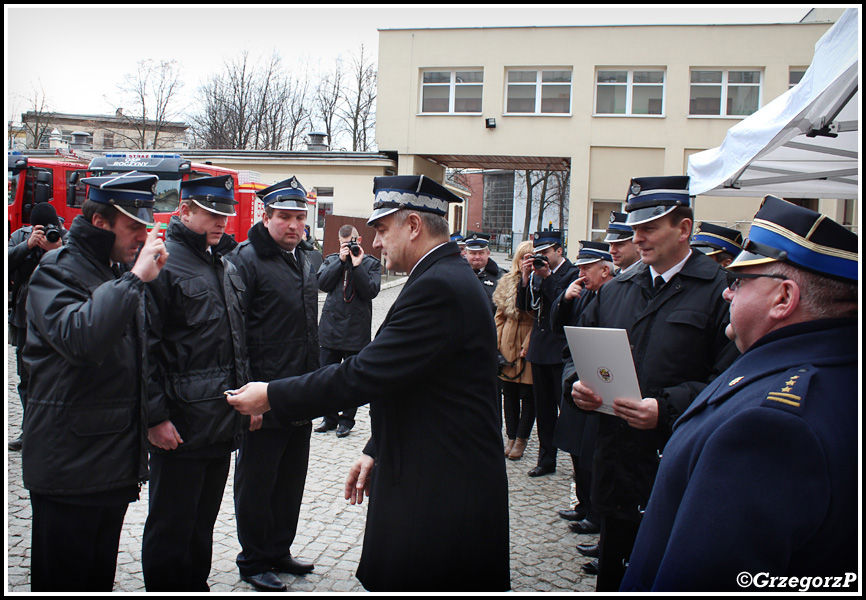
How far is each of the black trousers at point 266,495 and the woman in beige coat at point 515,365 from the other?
3.04 metres

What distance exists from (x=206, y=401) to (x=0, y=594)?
120 centimetres

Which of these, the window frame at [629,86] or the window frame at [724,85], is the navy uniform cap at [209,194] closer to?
the window frame at [629,86]

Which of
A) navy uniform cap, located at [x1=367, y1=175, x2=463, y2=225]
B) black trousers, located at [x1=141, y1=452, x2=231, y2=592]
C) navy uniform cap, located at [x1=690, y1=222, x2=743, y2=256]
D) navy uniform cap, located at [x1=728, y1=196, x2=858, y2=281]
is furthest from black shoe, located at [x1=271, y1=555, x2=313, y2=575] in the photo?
navy uniform cap, located at [x1=690, y1=222, x2=743, y2=256]

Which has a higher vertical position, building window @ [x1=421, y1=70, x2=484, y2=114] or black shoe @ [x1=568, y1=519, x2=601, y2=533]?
building window @ [x1=421, y1=70, x2=484, y2=114]

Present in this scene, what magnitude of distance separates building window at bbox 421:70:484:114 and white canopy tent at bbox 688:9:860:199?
21170mm

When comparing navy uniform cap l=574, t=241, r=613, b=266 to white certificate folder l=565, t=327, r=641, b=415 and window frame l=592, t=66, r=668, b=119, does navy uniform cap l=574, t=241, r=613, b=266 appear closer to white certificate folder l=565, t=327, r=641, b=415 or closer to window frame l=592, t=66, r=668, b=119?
white certificate folder l=565, t=327, r=641, b=415

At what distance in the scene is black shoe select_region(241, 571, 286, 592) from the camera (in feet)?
12.3

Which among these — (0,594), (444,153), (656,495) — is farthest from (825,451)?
(444,153)

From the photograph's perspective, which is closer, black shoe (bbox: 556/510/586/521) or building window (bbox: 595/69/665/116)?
black shoe (bbox: 556/510/586/521)

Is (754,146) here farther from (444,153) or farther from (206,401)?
(444,153)

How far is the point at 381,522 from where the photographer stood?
8.29 ft

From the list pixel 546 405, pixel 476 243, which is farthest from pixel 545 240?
pixel 546 405

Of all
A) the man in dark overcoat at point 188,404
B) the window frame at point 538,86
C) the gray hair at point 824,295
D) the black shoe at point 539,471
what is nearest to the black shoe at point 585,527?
the black shoe at point 539,471

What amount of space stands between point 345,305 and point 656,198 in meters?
4.47
